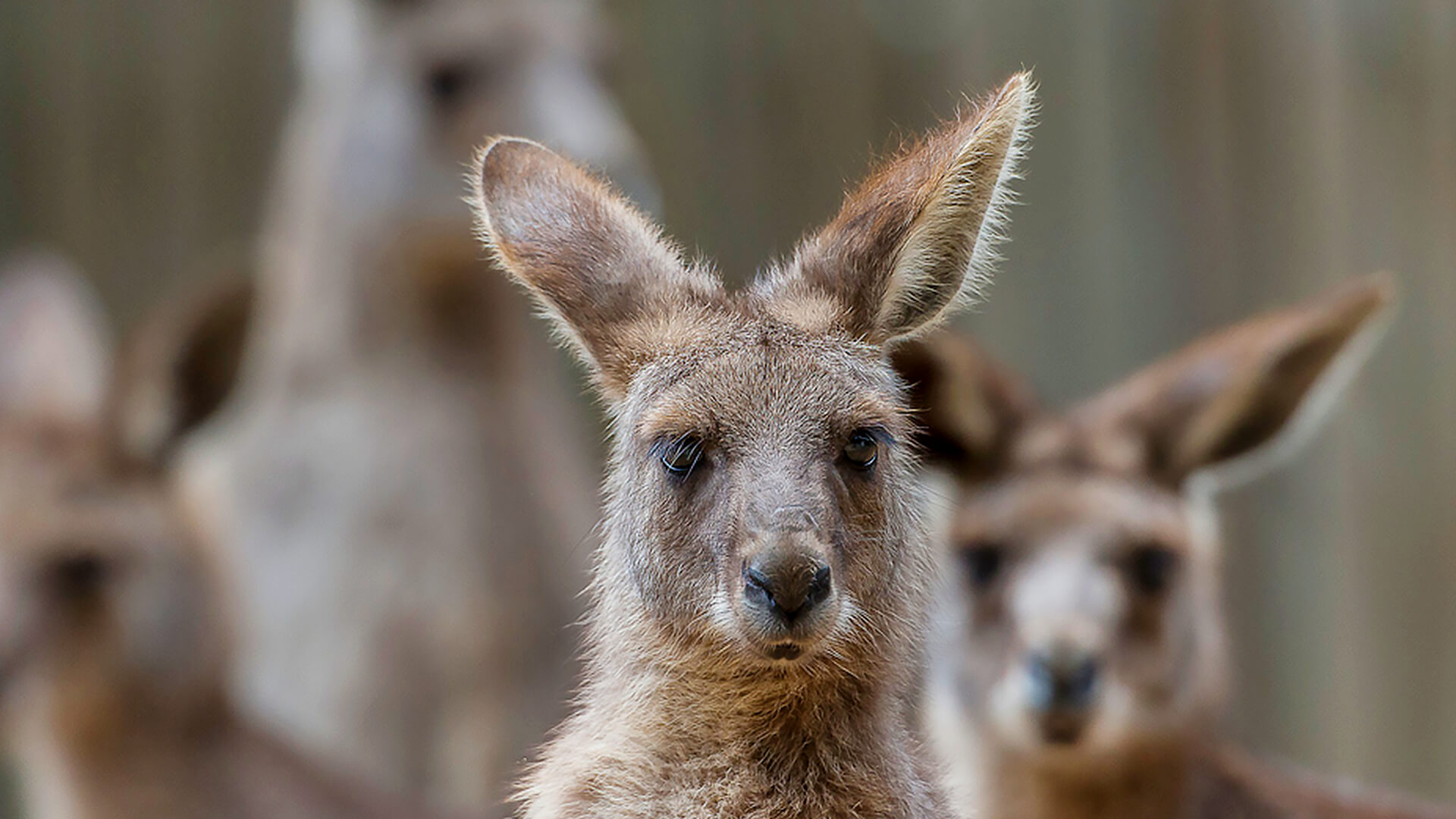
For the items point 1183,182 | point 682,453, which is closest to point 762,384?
point 682,453

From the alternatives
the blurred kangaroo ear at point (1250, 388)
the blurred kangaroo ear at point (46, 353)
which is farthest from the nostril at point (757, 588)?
the blurred kangaroo ear at point (46, 353)

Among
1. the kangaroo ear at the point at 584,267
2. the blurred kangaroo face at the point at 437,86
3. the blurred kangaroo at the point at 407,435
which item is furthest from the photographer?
the blurred kangaroo face at the point at 437,86

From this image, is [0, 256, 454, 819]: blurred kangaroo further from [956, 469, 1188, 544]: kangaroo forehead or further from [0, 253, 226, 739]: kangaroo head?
[956, 469, 1188, 544]: kangaroo forehead

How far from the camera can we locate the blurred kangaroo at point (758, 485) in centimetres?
227

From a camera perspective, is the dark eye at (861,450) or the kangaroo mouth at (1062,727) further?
the kangaroo mouth at (1062,727)

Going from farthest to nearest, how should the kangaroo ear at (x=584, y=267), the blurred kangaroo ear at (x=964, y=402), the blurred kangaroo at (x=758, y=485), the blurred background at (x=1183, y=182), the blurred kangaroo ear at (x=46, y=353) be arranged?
the blurred background at (x=1183, y=182), the blurred kangaroo ear at (x=46, y=353), the blurred kangaroo ear at (x=964, y=402), the kangaroo ear at (x=584, y=267), the blurred kangaroo at (x=758, y=485)

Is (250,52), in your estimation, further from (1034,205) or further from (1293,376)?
(1293,376)

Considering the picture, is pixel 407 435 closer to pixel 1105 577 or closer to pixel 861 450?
pixel 1105 577

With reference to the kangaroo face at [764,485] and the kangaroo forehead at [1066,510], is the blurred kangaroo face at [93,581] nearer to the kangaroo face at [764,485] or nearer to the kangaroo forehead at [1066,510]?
the kangaroo forehead at [1066,510]

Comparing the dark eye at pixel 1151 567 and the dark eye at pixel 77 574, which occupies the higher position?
the dark eye at pixel 1151 567

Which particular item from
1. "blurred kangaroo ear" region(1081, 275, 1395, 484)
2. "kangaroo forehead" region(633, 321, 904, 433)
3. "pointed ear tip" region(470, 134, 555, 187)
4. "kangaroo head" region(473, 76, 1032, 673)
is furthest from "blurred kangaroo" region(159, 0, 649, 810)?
"kangaroo forehead" region(633, 321, 904, 433)

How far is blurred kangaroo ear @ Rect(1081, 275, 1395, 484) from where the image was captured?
11.6 ft

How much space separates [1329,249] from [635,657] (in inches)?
172

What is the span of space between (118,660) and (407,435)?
1647 mm
